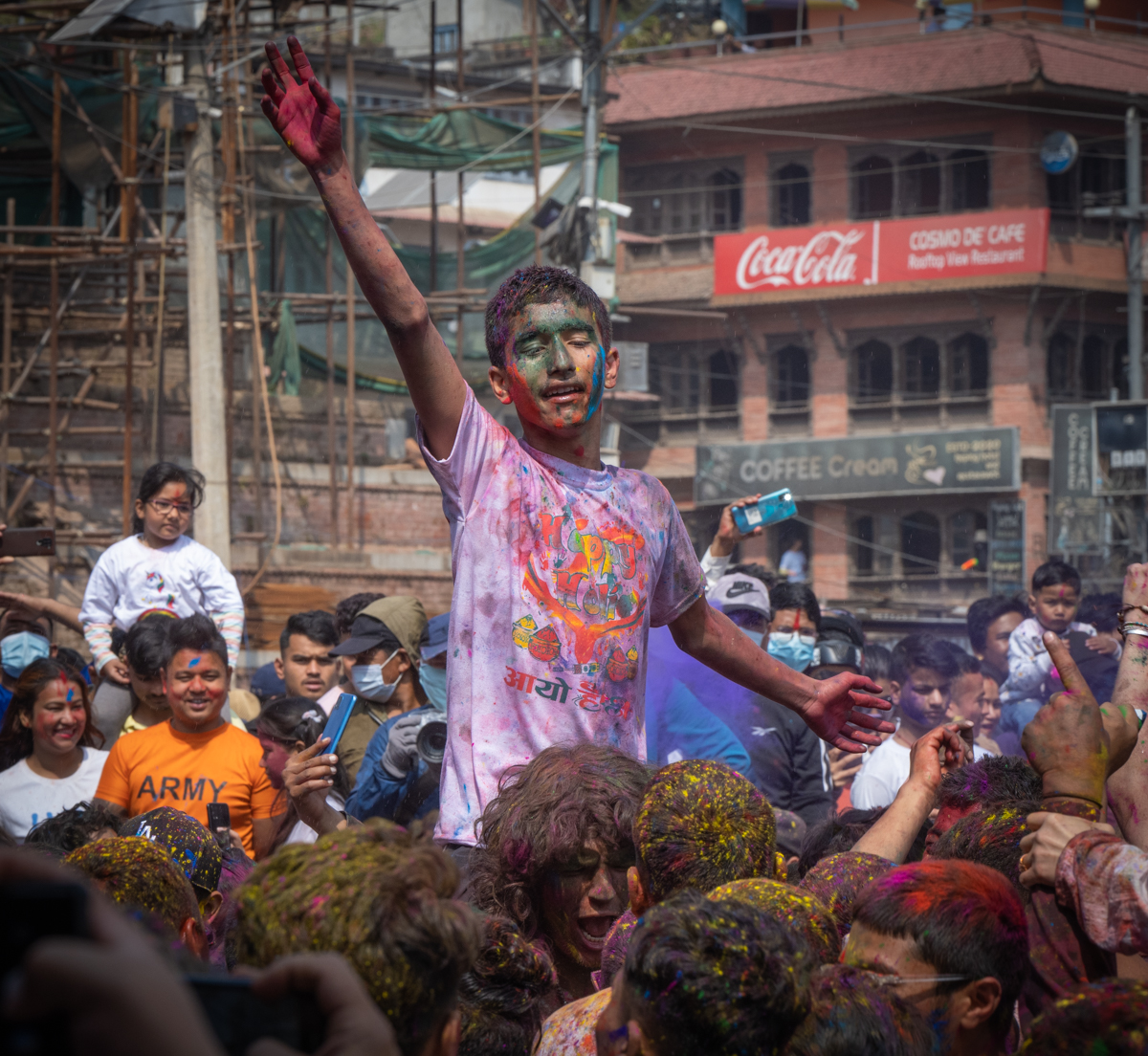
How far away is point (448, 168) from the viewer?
1898 cm

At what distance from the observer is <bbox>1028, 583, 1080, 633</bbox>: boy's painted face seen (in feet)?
25.0

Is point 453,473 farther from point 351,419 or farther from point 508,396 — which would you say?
point 351,419

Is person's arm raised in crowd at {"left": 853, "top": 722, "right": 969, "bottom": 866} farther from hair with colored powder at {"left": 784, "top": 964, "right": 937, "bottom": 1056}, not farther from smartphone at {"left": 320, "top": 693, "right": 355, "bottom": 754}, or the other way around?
smartphone at {"left": 320, "top": 693, "right": 355, "bottom": 754}

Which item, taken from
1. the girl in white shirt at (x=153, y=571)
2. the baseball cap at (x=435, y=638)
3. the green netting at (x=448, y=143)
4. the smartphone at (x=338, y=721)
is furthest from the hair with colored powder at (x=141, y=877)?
the green netting at (x=448, y=143)

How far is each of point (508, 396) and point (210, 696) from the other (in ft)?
7.85

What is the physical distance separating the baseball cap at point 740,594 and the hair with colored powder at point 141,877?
3.59m

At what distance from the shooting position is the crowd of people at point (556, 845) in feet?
4.85

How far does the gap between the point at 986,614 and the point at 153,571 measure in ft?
16.4

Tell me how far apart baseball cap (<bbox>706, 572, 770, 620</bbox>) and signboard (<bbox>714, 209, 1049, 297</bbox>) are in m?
24.5

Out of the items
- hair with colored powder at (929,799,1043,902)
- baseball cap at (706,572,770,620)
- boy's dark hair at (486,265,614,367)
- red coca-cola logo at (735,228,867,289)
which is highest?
red coca-cola logo at (735,228,867,289)

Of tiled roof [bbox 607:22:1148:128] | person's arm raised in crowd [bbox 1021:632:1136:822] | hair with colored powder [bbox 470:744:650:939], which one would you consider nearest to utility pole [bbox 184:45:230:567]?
hair with colored powder [bbox 470:744:650:939]

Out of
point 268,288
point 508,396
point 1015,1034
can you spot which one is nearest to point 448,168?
point 268,288

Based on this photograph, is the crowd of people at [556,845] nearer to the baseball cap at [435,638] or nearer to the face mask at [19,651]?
the baseball cap at [435,638]

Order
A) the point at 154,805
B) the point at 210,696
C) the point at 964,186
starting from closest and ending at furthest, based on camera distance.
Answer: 1. the point at 154,805
2. the point at 210,696
3. the point at 964,186
